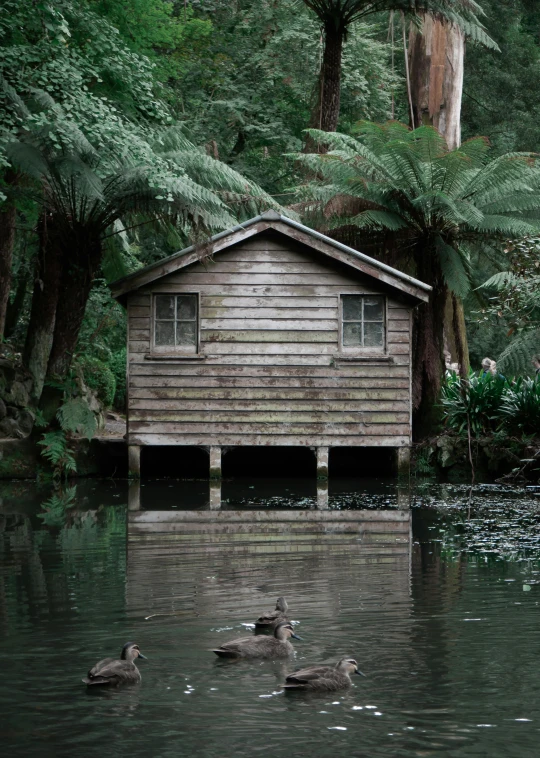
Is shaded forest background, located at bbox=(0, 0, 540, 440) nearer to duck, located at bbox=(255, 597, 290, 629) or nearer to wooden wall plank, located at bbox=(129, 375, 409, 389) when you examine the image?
wooden wall plank, located at bbox=(129, 375, 409, 389)

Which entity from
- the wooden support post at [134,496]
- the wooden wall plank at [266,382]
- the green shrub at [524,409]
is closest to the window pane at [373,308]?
the wooden wall plank at [266,382]

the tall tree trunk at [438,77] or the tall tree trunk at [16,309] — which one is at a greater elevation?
the tall tree trunk at [438,77]

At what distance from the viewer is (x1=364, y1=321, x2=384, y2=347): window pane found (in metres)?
18.7

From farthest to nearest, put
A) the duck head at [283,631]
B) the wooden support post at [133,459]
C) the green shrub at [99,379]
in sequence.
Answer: the green shrub at [99,379]
the wooden support post at [133,459]
the duck head at [283,631]

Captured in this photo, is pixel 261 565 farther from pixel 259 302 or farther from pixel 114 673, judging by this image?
pixel 259 302

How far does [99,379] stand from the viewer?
926 inches

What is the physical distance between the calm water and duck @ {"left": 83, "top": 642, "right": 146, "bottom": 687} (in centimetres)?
7

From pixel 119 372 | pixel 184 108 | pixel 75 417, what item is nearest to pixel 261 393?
pixel 75 417

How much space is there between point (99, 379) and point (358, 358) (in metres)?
7.01

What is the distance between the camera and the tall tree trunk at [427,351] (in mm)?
20609

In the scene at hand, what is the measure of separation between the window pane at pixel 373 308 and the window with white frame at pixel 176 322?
2716 millimetres

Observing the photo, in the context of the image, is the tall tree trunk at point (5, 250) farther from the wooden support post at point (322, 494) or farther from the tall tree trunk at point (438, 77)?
the tall tree trunk at point (438, 77)

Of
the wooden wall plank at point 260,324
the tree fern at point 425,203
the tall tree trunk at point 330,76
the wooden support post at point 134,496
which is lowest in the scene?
the wooden support post at point 134,496

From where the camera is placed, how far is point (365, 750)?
5.38m
